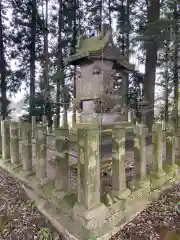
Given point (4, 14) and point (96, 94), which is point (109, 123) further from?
point (4, 14)

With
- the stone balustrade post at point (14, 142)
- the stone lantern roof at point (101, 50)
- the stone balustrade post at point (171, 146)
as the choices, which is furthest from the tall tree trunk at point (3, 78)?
the stone balustrade post at point (171, 146)

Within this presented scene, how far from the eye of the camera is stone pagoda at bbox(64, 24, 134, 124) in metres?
5.80

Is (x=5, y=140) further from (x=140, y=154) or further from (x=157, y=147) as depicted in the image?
(x=157, y=147)

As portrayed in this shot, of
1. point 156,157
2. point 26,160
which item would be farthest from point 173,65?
point 26,160

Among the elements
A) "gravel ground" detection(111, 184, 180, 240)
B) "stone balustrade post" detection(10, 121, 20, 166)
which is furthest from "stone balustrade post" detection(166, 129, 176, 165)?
"stone balustrade post" detection(10, 121, 20, 166)

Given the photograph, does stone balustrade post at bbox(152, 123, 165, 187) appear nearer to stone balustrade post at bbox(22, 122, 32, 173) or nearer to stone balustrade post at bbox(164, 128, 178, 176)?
stone balustrade post at bbox(164, 128, 178, 176)

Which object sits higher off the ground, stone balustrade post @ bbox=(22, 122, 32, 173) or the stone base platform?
stone balustrade post @ bbox=(22, 122, 32, 173)

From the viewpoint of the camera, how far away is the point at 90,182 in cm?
217

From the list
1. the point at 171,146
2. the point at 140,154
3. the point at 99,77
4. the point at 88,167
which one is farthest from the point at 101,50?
the point at 88,167

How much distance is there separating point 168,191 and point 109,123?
9.72 feet

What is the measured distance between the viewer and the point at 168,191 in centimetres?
327

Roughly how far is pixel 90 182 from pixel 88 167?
18cm

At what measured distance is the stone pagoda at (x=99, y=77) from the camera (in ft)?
19.0

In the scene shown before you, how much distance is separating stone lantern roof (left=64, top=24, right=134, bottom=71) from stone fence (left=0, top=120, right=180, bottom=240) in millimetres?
3228
